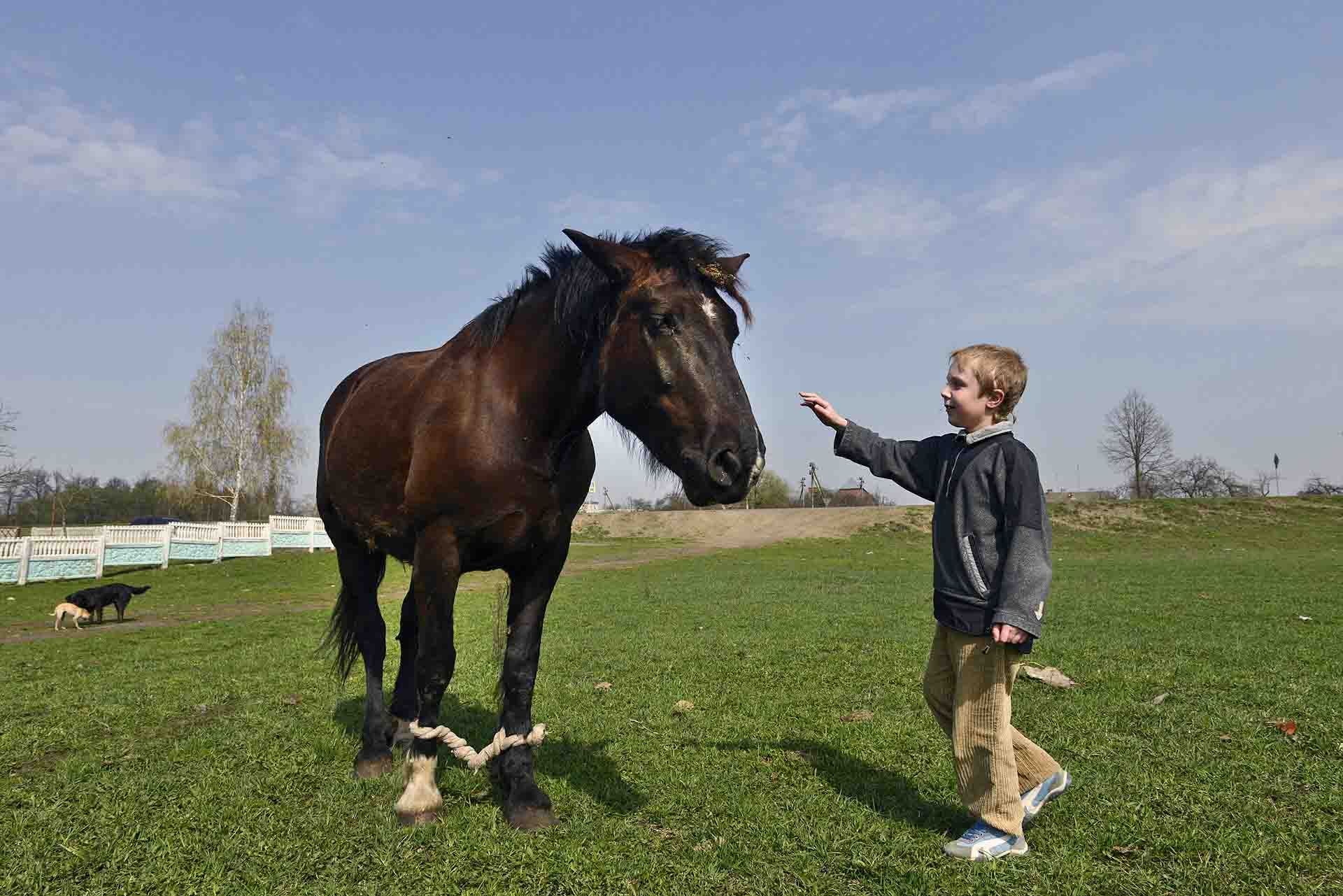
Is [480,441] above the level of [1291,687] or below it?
above

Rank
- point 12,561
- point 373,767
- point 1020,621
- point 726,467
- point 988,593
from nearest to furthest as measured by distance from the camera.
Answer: point 726,467 → point 1020,621 → point 988,593 → point 373,767 → point 12,561

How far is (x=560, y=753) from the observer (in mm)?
4824

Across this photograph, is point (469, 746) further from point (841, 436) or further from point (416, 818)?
point (841, 436)

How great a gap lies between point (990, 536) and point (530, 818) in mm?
2504

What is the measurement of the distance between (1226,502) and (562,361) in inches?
1945

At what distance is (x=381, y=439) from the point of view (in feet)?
13.9

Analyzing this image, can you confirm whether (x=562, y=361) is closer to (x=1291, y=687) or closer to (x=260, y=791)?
(x=260, y=791)

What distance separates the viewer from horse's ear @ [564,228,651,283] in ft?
11.2

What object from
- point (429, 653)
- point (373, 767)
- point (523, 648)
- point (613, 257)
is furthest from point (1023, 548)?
point (373, 767)

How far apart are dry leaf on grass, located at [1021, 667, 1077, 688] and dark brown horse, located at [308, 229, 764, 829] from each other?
4746 millimetres

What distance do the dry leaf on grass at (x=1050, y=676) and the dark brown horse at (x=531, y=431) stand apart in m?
4.75

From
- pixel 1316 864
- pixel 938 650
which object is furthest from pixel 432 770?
pixel 1316 864

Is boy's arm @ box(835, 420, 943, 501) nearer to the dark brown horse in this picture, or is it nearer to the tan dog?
the dark brown horse

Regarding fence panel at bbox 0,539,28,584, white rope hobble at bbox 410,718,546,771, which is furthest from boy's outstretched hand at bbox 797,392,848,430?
fence panel at bbox 0,539,28,584
